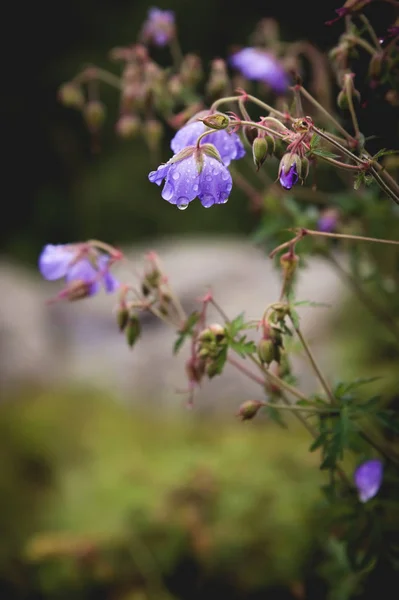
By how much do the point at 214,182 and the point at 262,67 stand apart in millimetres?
552

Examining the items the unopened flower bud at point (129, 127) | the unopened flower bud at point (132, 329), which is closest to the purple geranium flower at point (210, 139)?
the unopened flower bud at point (132, 329)

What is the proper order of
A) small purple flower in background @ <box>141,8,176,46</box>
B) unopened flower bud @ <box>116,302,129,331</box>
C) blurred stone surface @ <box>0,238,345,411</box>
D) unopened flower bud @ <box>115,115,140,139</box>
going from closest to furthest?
unopened flower bud @ <box>116,302,129,331</box>
unopened flower bud @ <box>115,115,140,139</box>
small purple flower in background @ <box>141,8,176,46</box>
blurred stone surface @ <box>0,238,345,411</box>

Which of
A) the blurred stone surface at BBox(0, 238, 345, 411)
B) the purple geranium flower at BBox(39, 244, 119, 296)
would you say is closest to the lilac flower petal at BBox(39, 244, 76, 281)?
the purple geranium flower at BBox(39, 244, 119, 296)

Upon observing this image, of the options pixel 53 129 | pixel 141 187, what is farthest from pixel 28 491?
pixel 53 129

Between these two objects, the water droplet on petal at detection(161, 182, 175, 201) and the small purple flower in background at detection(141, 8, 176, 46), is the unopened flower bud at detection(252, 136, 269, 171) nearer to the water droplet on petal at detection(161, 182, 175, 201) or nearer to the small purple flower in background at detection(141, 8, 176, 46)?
the water droplet on petal at detection(161, 182, 175, 201)

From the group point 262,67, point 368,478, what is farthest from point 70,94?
point 368,478

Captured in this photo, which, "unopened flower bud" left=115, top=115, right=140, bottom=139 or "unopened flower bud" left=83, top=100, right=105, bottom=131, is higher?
"unopened flower bud" left=83, top=100, right=105, bottom=131

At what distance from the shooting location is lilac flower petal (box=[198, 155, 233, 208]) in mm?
604

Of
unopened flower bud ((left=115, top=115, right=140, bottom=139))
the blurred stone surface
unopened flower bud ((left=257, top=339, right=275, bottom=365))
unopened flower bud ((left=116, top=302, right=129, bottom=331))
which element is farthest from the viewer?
the blurred stone surface

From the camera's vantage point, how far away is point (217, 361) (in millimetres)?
762

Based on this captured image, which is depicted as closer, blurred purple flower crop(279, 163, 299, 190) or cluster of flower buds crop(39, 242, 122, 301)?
blurred purple flower crop(279, 163, 299, 190)

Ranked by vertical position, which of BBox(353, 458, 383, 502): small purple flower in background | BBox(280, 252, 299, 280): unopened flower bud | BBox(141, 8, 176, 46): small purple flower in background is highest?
BBox(141, 8, 176, 46): small purple flower in background

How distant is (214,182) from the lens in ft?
1.99

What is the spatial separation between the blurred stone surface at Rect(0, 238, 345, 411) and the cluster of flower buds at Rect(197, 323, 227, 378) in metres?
1.26
